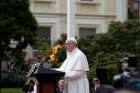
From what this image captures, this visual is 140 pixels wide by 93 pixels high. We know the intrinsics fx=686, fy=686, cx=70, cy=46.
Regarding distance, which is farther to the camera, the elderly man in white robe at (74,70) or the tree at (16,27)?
A: the tree at (16,27)

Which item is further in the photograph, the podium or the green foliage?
the green foliage

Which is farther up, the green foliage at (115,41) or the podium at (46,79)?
the podium at (46,79)

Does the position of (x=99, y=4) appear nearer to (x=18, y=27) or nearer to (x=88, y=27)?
(x=88, y=27)

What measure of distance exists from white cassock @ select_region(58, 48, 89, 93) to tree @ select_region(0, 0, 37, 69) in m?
15.4

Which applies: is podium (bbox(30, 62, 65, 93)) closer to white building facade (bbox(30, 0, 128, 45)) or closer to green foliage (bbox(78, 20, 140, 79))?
green foliage (bbox(78, 20, 140, 79))

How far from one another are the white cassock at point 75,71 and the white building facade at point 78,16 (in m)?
25.2

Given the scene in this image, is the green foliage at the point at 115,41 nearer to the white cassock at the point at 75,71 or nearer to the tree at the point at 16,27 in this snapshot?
the tree at the point at 16,27

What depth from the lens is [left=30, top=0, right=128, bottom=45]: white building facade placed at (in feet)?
122

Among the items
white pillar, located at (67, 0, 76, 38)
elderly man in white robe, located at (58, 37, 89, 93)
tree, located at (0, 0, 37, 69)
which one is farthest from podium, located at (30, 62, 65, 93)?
tree, located at (0, 0, 37, 69)

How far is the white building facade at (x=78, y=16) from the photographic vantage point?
37.2 metres

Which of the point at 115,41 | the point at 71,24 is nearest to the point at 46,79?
the point at 115,41

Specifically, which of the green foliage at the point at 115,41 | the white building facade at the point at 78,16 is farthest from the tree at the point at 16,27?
the white building facade at the point at 78,16

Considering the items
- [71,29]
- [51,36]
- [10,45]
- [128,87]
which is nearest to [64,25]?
[51,36]

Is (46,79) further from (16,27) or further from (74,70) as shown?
(16,27)
